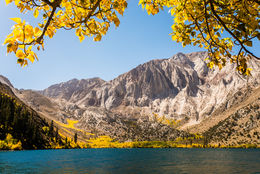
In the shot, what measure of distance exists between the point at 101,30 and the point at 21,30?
155 cm

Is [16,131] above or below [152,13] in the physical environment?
below

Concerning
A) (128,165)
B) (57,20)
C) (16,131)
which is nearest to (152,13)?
(57,20)

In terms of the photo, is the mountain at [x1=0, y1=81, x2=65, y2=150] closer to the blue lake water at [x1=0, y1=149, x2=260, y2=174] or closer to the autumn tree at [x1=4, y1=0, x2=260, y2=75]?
the blue lake water at [x1=0, y1=149, x2=260, y2=174]

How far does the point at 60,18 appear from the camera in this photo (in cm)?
A: 269

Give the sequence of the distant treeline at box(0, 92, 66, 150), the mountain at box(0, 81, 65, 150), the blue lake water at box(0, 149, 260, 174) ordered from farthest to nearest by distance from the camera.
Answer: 1. the distant treeline at box(0, 92, 66, 150)
2. the mountain at box(0, 81, 65, 150)
3. the blue lake water at box(0, 149, 260, 174)

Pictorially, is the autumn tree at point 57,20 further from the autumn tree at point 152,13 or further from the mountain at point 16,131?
the mountain at point 16,131

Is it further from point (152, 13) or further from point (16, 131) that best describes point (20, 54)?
point (16, 131)

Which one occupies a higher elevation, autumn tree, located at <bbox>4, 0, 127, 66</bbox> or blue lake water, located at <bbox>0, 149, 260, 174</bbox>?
autumn tree, located at <bbox>4, 0, 127, 66</bbox>

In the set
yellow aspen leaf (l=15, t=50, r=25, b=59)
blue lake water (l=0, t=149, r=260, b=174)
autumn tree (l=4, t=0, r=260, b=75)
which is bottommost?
blue lake water (l=0, t=149, r=260, b=174)

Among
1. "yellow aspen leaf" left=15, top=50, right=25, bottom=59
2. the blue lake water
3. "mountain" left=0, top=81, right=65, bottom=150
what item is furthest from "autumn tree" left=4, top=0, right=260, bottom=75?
"mountain" left=0, top=81, right=65, bottom=150

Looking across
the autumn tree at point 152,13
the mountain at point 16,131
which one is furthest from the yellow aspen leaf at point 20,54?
the mountain at point 16,131

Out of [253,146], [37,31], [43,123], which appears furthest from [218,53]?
[253,146]

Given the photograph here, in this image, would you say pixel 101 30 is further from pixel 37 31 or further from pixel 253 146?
pixel 253 146

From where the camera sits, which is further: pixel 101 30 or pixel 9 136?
pixel 9 136
